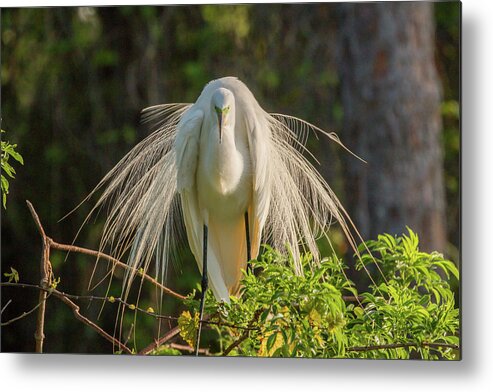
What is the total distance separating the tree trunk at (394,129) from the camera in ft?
8.08

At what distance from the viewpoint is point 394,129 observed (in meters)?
2.54

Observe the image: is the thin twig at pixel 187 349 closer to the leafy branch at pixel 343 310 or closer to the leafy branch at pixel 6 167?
the leafy branch at pixel 343 310

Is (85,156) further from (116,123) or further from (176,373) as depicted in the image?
(176,373)

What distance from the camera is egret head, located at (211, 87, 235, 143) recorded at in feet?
8.02

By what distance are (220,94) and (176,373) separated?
698 millimetres

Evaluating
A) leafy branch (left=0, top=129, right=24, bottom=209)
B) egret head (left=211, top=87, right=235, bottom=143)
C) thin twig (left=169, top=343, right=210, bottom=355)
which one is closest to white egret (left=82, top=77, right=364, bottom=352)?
egret head (left=211, top=87, right=235, bottom=143)

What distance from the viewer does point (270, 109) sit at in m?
2.50

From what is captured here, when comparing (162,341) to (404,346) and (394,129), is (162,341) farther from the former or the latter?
(394,129)

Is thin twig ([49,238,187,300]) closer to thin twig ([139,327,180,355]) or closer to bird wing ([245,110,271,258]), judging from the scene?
thin twig ([139,327,180,355])

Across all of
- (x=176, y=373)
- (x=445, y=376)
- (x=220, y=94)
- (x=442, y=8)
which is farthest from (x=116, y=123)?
(x=445, y=376)

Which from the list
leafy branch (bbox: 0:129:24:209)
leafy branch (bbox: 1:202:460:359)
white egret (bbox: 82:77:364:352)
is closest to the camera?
leafy branch (bbox: 1:202:460:359)

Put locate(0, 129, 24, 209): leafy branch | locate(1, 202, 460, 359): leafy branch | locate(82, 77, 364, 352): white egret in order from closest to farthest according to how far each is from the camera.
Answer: locate(1, 202, 460, 359): leafy branch < locate(82, 77, 364, 352): white egret < locate(0, 129, 24, 209): leafy branch

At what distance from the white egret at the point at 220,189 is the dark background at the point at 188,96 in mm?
37

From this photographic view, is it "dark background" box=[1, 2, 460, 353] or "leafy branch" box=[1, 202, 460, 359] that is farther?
"dark background" box=[1, 2, 460, 353]
